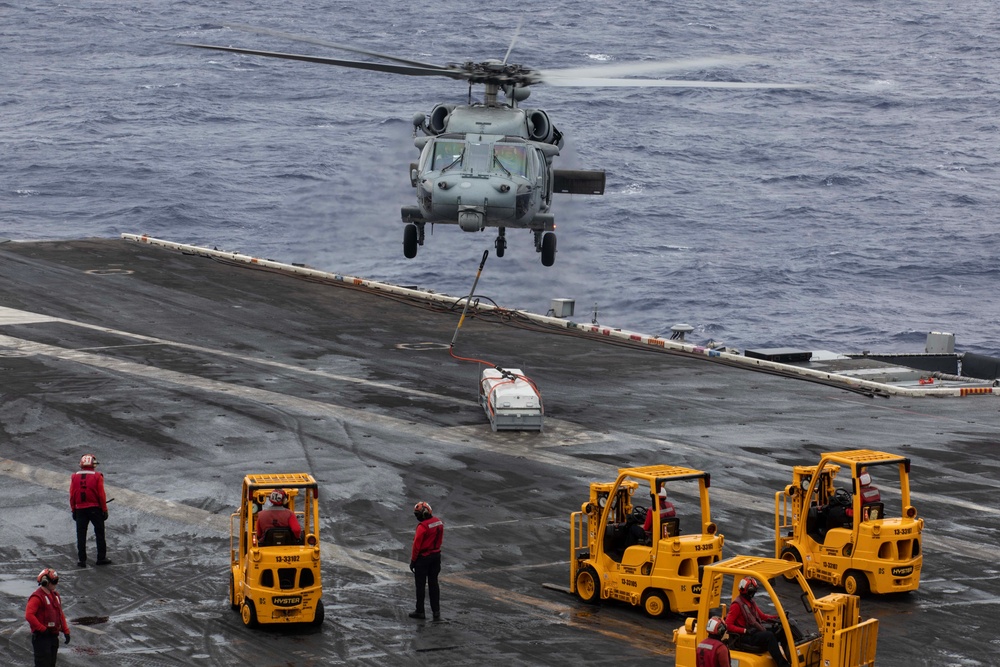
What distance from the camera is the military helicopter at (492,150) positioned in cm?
3456

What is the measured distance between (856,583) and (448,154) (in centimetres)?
1741

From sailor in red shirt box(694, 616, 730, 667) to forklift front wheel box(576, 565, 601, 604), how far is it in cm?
623

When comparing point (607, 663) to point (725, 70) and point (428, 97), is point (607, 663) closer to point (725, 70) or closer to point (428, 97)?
point (428, 97)

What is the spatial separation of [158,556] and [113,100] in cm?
9665

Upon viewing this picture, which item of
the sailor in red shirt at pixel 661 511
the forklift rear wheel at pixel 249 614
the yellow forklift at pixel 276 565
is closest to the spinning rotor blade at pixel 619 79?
the sailor in red shirt at pixel 661 511

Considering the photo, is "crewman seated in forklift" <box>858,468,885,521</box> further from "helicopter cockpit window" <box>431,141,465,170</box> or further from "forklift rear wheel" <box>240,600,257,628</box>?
"helicopter cockpit window" <box>431,141,465,170</box>

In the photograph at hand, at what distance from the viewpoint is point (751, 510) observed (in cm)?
2778

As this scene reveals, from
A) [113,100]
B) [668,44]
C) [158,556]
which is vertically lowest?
[158,556]

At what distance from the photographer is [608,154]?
323 feet

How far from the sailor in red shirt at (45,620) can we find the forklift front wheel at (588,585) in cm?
797

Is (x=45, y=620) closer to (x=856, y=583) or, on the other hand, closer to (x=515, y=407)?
(x=856, y=583)

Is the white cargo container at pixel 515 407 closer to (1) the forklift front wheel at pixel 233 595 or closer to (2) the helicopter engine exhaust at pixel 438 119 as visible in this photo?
(2) the helicopter engine exhaust at pixel 438 119

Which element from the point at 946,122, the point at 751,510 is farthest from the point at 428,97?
the point at 751,510

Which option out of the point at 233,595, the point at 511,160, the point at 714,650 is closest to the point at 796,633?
the point at 714,650
